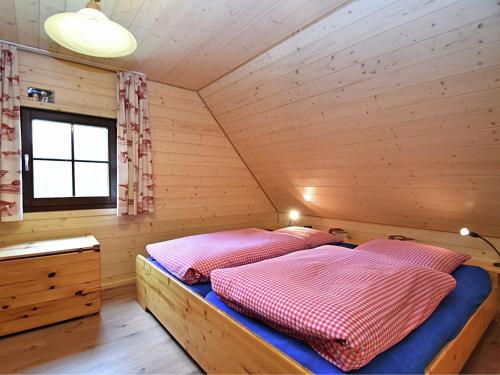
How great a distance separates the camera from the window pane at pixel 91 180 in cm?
260

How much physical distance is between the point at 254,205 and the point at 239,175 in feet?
1.63

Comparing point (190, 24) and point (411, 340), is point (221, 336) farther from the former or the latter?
point (190, 24)

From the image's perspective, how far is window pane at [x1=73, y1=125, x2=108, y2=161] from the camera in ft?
8.50

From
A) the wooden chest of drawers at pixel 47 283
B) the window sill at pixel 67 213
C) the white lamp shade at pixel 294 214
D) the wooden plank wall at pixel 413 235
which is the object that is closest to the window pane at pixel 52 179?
the window sill at pixel 67 213

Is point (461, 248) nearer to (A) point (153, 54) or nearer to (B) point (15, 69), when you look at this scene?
(A) point (153, 54)

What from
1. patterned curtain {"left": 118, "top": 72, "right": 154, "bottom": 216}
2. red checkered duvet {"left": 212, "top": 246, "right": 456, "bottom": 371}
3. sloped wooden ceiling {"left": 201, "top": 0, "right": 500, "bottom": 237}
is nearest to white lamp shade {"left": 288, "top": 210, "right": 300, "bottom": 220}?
sloped wooden ceiling {"left": 201, "top": 0, "right": 500, "bottom": 237}

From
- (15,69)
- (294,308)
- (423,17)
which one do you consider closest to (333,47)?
(423,17)

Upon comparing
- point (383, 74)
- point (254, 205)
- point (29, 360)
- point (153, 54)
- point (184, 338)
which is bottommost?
point (29, 360)

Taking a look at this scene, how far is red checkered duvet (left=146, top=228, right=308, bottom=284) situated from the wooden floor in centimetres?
48

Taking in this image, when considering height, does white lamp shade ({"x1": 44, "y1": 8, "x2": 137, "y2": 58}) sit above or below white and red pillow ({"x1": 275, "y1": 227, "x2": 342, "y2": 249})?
above

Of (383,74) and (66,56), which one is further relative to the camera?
(66,56)

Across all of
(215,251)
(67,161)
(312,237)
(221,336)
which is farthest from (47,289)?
(312,237)

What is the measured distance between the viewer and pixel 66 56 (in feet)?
7.73

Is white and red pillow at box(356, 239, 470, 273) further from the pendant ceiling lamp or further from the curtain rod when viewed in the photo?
the curtain rod
